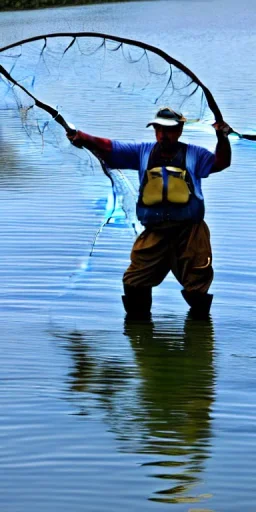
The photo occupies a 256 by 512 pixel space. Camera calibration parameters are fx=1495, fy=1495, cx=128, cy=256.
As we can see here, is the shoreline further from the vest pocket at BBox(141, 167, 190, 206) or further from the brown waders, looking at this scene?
the vest pocket at BBox(141, 167, 190, 206)

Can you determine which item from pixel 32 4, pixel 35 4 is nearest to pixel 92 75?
pixel 32 4

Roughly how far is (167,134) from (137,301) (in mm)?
1184

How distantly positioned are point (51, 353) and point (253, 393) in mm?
1460

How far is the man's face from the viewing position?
28.1 feet

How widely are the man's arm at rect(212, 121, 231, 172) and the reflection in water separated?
1.04 m

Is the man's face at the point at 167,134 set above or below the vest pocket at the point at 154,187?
above

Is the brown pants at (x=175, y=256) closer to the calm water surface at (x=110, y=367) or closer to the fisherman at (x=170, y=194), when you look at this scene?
the fisherman at (x=170, y=194)

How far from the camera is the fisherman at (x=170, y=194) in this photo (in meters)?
8.61

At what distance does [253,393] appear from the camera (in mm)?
7258

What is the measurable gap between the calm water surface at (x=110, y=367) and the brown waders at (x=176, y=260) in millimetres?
258

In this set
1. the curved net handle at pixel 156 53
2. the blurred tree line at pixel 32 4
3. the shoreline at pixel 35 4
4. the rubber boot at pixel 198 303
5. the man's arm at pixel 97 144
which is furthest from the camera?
the shoreline at pixel 35 4

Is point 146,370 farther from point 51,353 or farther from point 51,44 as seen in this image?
point 51,44

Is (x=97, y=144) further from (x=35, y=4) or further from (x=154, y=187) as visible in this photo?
(x=35, y=4)

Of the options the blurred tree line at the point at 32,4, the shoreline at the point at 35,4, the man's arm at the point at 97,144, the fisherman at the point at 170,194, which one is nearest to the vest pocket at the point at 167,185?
the fisherman at the point at 170,194
